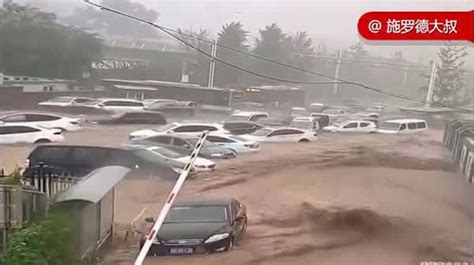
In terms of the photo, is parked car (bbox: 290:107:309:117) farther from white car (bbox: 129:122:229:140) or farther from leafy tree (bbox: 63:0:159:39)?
leafy tree (bbox: 63:0:159:39)

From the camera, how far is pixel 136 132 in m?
1.61

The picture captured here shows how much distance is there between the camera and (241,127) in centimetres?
161

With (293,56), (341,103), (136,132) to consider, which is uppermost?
(293,56)

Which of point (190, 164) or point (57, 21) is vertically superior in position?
point (57, 21)

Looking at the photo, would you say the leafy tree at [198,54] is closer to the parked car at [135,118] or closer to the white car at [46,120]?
the parked car at [135,118]

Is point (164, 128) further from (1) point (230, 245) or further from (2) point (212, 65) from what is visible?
(1) point (230, 245)

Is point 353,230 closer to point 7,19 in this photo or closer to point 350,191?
point 350,191

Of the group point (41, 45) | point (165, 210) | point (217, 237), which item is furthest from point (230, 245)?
point (41, 45)

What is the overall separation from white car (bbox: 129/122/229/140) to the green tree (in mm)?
128

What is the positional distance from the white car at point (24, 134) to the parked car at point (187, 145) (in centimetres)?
25

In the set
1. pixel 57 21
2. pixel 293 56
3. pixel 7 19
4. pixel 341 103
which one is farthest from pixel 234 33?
pixel 7 19

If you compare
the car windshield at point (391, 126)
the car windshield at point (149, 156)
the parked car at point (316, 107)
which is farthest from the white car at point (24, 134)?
the car windshield at point (391, 126)

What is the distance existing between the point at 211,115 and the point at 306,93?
0.94ft

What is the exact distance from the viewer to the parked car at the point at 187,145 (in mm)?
1606
